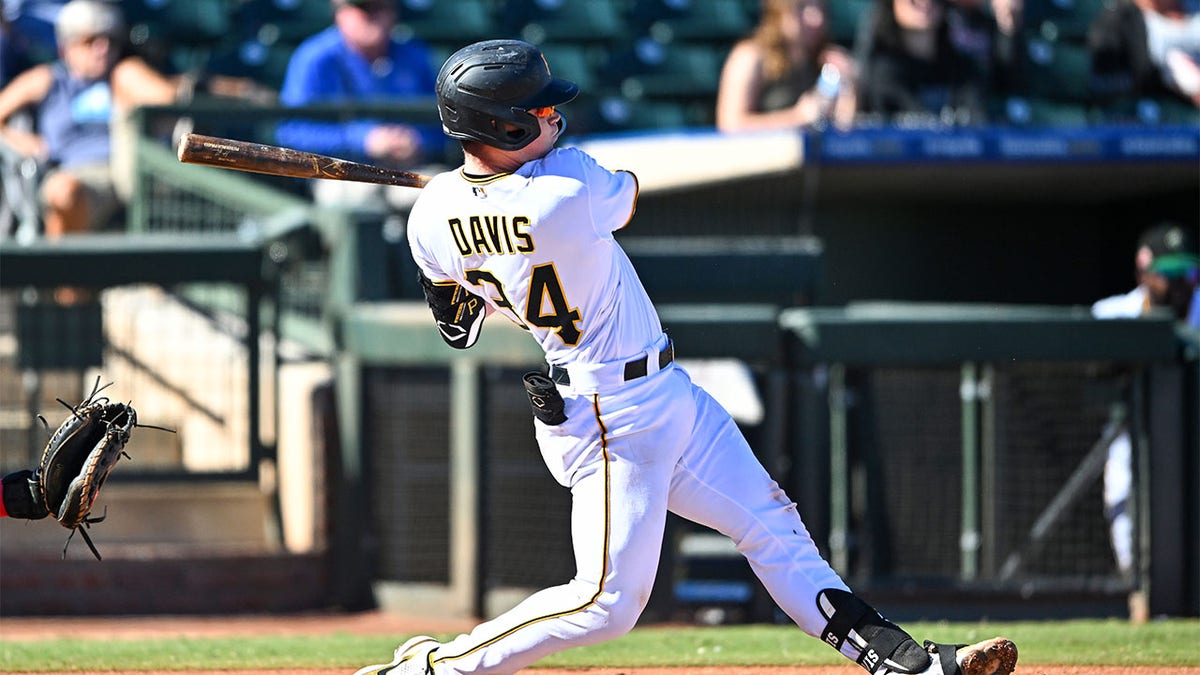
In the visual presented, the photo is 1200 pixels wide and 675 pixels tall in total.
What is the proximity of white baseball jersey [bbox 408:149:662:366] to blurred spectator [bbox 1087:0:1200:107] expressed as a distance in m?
5.76

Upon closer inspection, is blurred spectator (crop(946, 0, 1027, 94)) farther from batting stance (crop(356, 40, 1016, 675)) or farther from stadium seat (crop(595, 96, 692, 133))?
batting stance (crop(356, 40, 1016, 675))

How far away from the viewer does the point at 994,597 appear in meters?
6.89

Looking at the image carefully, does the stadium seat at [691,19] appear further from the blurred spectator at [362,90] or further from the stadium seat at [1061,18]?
the stadium seat at [1061,18]

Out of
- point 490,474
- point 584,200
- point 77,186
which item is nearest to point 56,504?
point 584,200

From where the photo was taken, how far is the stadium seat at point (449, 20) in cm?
960

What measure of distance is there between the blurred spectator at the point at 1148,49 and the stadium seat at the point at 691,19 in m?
1.93

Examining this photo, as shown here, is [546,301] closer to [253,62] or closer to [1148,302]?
[1148,302]

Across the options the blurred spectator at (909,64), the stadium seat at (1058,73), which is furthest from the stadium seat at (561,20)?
the stadium seat at (1058,73)

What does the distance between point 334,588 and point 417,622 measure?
0.48 meters

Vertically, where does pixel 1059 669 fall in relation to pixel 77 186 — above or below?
below

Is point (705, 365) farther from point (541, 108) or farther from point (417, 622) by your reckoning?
point (541, 108)

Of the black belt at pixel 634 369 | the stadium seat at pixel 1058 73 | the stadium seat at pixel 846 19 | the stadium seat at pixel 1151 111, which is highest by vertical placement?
the stadium seat at pixel 846 19

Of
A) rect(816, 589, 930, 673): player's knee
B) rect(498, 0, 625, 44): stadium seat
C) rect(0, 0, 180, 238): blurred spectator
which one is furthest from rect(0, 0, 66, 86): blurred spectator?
rect(816, 589, 930, 673): player's knee

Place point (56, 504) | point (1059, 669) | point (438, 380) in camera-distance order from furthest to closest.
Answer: point (438, 380)
point (1059, 669)
point (56, 504)
